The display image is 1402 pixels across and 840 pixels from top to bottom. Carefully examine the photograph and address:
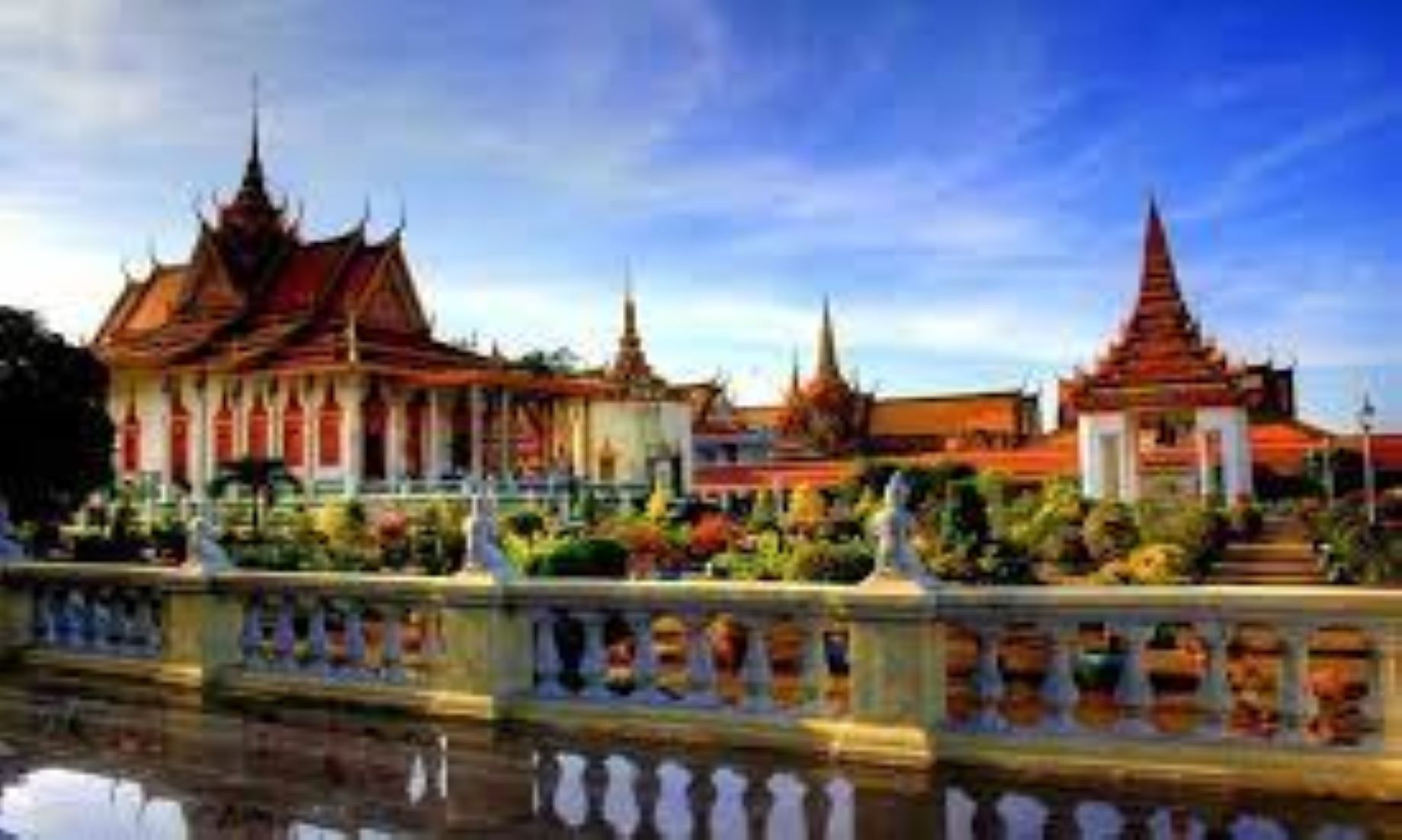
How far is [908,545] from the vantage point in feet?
26.4

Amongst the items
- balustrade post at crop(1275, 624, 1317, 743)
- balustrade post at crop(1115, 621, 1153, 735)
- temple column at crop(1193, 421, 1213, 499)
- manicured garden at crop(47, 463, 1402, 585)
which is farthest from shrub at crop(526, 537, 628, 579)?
temple column at crop(1193, 421, 1213, 499)

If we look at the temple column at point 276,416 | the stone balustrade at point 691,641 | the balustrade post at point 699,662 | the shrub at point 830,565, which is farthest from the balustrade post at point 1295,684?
the temple column at point 276,416

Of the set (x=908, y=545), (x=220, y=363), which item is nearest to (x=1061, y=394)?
(x=220, y=363)

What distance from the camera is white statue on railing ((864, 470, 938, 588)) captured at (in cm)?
798

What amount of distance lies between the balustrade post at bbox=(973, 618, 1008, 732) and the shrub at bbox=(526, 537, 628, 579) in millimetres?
11622

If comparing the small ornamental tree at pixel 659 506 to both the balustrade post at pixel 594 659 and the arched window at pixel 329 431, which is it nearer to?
the arched window at pixel 329 431

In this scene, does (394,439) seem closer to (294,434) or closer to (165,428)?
(294,434)

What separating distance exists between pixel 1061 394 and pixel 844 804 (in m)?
46.9

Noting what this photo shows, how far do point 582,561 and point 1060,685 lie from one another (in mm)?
12568

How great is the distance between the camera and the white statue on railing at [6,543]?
14.0 meters

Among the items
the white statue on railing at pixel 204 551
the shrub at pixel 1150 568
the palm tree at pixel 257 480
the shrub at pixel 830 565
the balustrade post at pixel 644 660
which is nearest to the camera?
the balustrade post at pixel 644 660

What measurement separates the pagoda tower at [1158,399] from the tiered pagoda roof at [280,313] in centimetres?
1746

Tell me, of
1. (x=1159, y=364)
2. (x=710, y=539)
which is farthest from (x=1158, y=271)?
(x=710, y=539)

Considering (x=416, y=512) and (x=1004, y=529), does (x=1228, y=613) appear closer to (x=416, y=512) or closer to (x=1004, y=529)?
(x=1004, y=529)
